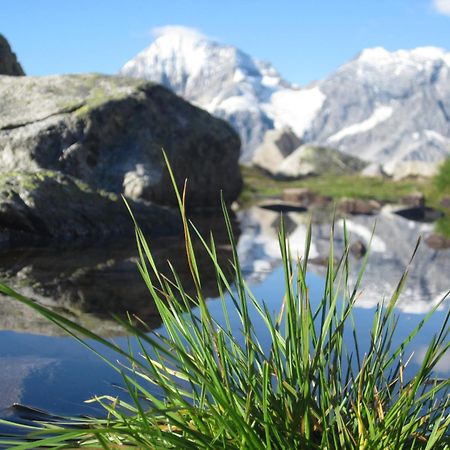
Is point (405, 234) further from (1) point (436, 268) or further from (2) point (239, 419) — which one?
(2) point (239, 419)

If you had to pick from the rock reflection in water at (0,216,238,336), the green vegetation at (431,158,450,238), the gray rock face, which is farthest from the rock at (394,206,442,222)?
the gray rock face

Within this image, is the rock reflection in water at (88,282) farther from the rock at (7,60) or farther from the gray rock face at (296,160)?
the gray rock face at (296,160)

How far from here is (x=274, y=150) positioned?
52344 millimetres

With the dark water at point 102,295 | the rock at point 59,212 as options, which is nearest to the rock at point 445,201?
the dark water at point 102,295

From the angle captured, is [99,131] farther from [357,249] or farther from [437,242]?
[437,242]

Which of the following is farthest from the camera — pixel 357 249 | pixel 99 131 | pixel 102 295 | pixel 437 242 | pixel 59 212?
pixel 99 131

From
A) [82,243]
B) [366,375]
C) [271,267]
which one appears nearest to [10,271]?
[82,243]

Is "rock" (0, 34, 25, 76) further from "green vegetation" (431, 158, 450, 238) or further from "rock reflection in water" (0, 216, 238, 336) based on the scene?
"green vegetation" (431, 158, 450, 238)

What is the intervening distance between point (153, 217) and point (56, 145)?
2.27m

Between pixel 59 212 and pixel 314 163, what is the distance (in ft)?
128

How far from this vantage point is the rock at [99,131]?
8891 mm

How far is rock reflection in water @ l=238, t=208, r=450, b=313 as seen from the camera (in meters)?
4.54

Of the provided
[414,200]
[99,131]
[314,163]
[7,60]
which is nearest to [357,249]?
[99,131]

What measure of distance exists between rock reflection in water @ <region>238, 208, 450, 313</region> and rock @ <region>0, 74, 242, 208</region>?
1.76m
